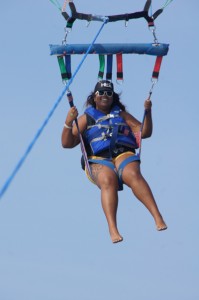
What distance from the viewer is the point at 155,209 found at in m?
12.0

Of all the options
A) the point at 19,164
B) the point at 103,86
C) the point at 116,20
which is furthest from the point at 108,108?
the point at 19,164

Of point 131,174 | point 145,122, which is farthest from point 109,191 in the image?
point 145,122

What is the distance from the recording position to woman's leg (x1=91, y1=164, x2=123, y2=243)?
38.5 ft

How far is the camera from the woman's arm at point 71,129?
11.9 meters

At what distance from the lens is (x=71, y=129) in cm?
1223

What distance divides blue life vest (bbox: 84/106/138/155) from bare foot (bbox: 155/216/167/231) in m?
1.24

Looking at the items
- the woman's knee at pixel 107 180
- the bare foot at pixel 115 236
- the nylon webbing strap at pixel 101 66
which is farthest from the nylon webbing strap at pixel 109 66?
the bare foot at pixel 115 236

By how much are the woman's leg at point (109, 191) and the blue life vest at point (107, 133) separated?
1.23 feet

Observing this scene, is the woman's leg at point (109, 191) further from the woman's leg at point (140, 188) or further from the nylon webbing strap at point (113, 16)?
the nylon webbing strap at point (113, 16)

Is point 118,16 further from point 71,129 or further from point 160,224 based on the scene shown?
point 160,224

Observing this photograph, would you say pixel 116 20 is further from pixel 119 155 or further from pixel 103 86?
pixel 119 155

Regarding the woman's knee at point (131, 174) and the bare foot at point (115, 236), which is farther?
the woman's knee at point (131, 174)

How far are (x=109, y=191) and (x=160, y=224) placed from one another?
80cm

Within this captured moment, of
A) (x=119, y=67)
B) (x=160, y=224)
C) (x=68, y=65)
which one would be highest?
(x=68, y=65)
